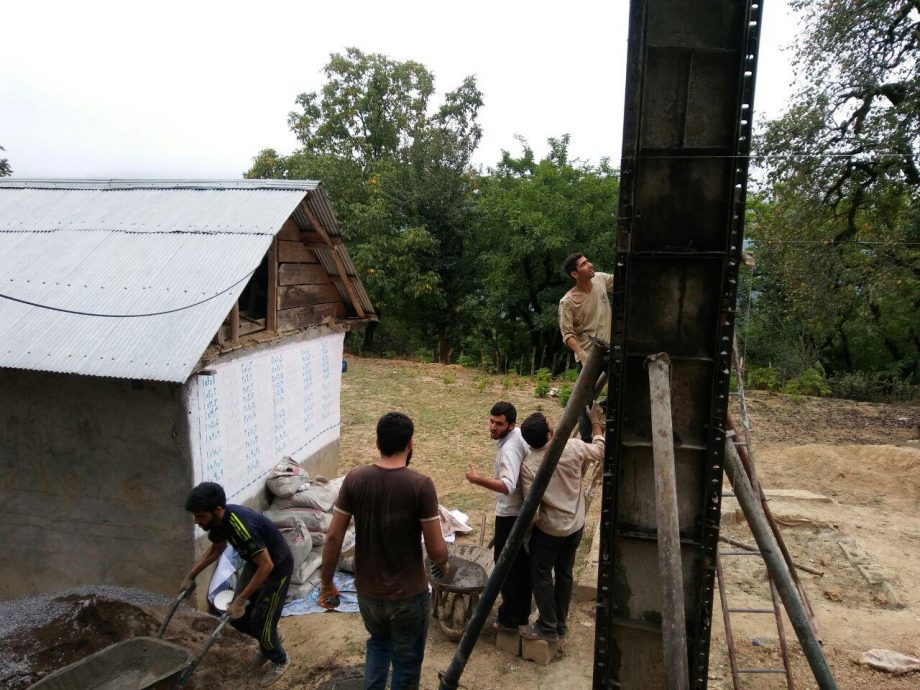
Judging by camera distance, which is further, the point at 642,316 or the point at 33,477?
the point at 33,477

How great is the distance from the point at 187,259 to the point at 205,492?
107 inches

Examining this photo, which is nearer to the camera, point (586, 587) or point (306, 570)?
point (586, 587)

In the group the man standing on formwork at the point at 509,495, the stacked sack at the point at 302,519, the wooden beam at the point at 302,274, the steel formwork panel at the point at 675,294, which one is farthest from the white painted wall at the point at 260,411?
the steel formwork panel at the point at 675,294

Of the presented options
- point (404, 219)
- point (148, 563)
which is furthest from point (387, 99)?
point (148, 563)

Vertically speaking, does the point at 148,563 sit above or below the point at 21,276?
below

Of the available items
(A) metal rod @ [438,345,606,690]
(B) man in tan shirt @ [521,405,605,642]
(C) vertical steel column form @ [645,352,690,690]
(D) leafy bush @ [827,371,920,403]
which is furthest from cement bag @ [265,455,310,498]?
(D) leafy bush @ [827,371,920,403]

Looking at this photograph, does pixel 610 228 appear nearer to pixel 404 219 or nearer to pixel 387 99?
pixel 404 219

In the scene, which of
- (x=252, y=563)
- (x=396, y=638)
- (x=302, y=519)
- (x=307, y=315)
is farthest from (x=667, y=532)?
(x=307, y=315)

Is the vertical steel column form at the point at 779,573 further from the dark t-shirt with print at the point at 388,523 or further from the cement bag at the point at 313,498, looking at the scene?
the cement bag at the point at 313,498

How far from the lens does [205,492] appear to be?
12.8 feet

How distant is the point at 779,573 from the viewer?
279cm

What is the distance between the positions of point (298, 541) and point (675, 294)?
4515 mm

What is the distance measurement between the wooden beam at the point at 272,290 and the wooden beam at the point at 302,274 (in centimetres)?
12

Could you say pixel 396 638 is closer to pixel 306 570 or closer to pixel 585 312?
pixel 306 570
